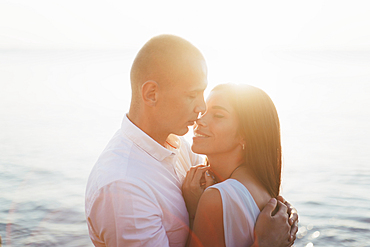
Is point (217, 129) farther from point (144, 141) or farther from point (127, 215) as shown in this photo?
point (127, 215)

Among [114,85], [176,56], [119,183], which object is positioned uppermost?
[176,56]

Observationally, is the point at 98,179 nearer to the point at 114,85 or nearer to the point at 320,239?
the point at 320,239

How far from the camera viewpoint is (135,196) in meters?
2.52

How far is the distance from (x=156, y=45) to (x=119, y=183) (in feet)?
3.54

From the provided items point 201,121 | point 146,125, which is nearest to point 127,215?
point 146,125

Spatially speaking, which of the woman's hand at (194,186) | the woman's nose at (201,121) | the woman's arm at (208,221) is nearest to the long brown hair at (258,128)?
the woman's nose at (201,121)

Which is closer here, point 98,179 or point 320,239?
point 98,179

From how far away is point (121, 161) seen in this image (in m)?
2.68

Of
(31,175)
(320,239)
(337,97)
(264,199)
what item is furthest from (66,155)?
(337,97)

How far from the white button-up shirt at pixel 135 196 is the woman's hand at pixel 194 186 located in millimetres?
65

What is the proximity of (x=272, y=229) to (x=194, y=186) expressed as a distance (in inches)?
26.8

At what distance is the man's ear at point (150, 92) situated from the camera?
112 inches

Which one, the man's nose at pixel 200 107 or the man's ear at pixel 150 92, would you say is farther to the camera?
the man's nose at pixel 200 107

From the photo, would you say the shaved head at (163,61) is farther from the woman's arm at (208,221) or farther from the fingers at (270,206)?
the fingers at (270,206)
